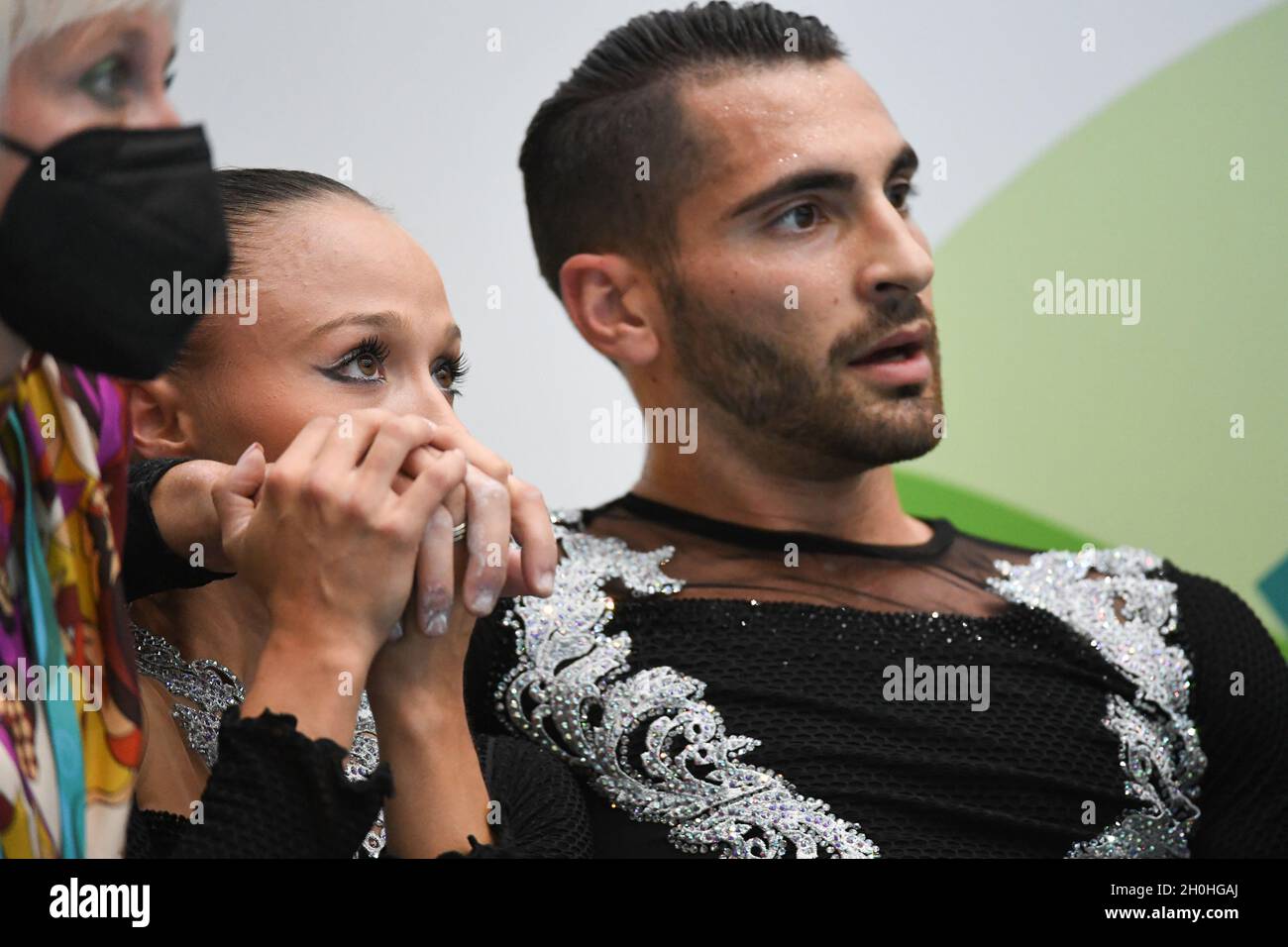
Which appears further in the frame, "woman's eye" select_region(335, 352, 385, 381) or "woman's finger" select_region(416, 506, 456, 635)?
"woman's eye" select_region(335, 352, 385, 381)

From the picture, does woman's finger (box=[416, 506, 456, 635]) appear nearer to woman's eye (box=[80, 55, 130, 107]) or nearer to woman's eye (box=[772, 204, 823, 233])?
woman's eye (box=[80, 55, 130, 107])

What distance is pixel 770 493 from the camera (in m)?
1.73

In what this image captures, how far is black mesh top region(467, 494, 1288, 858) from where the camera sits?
1.46 meters

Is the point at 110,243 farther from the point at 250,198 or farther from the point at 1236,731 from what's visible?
the point at 1236,731

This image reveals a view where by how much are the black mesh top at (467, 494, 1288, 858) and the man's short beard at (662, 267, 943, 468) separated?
0.11 m

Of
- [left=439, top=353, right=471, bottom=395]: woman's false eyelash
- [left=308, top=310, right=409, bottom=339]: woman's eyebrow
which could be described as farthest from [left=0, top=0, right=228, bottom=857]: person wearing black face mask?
[left=439, top=353, right=471, bottom=395]: woman's false eyelash

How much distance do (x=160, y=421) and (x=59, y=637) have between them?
392 millimetres

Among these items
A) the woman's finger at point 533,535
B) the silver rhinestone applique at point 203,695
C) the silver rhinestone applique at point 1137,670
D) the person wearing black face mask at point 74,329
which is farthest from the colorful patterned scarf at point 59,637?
the silver rhinestone applique at point 1137,670

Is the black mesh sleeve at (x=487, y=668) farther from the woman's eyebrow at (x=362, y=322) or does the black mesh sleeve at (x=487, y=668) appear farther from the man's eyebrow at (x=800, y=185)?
the man's eyebrow at (x=800, y=185)

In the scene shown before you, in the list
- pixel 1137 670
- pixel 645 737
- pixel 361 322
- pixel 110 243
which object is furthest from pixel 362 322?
pixel 1137 670

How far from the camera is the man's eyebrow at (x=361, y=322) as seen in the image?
1.31m

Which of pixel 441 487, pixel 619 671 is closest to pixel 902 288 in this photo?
pixel 619 671
